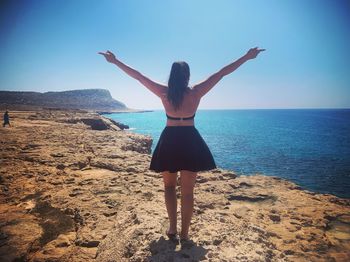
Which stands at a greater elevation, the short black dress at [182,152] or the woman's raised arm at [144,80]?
the woman's raised arm at [144,80]

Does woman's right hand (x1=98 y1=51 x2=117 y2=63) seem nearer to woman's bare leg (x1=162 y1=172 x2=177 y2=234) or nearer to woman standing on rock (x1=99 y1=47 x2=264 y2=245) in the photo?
woman standing on rock (x1=99 y1=47 x2=264 y2=245)

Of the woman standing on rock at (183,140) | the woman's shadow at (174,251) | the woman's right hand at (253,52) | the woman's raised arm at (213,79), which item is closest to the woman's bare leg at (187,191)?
the woman standing on rock at (183,140)

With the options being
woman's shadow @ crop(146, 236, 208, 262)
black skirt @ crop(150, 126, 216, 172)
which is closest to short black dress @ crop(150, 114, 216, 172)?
black skirt @ crop(150, 126, 216, 172)

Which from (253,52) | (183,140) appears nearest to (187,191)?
(183,140)

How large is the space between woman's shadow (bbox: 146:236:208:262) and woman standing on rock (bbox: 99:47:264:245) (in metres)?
0.13

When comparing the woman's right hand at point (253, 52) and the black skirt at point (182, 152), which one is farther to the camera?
the woman's right hand at point (253, 52)

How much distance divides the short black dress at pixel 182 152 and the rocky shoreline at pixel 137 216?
938 millimetres

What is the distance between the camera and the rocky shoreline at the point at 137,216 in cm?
298

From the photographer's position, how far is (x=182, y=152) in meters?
2.88

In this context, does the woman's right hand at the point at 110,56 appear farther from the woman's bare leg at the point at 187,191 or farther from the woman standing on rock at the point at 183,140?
the woman's bare leg at the point at 187,191

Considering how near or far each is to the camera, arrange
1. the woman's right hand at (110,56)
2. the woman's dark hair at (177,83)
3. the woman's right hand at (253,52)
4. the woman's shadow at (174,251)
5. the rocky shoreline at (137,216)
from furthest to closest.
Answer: the woman's right hand at (110,56)
the woman's right hand at (253,52)
the rocky shoreline at (137,216)
the woman's dark hair at (177,83)
the woman's shadow at (174,251)

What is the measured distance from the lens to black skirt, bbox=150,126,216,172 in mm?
2865

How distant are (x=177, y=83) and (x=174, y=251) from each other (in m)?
1.92

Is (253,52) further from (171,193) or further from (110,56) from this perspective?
(171,193)
